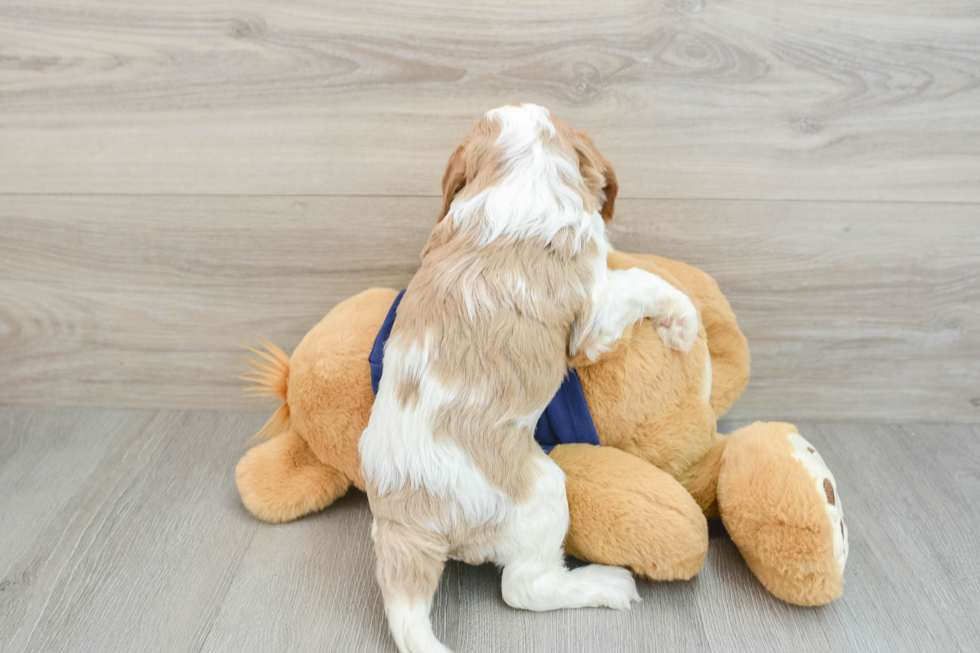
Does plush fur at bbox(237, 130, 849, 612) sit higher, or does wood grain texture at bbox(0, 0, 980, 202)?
wood grain texture at bbox(0, 0, 980, 202)

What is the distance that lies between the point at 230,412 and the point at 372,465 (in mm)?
598

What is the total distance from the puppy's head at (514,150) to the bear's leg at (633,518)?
1.09 feet

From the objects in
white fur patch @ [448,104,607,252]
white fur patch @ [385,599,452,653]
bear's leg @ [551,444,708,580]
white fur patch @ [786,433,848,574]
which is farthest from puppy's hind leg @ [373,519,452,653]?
white fur patch @ [786,433,848,574]

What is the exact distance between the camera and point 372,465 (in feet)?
2.57

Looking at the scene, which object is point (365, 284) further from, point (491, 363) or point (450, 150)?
point (491, 363)

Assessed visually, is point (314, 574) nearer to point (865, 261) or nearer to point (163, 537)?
point (163, 537)

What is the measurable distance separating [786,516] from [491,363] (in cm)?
40

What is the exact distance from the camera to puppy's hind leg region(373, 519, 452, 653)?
2.42 feet

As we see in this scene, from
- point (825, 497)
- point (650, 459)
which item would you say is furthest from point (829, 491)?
point (650, 459)

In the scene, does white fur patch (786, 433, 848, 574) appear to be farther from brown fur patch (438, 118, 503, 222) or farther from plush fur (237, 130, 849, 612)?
brown fur patch (438, 118, 503, 222)

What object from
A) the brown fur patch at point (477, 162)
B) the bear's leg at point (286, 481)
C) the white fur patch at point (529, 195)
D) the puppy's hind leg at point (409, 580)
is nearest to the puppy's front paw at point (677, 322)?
the white fur patch at point (529, 195)

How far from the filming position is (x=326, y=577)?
2.96ft

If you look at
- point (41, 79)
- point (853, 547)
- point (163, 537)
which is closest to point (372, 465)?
point (163, 537)

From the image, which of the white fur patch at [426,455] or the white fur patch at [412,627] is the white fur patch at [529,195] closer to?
the white fur patch at [426,455]
